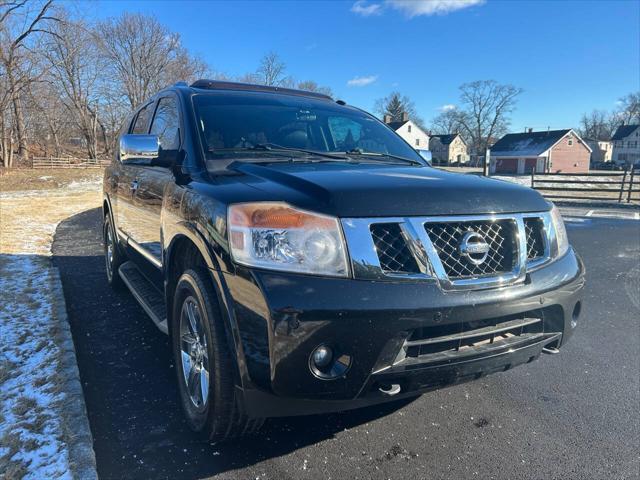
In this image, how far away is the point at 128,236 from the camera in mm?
4172

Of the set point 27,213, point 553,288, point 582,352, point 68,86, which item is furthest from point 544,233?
point 68,86

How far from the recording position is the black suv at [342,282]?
6.09 ft

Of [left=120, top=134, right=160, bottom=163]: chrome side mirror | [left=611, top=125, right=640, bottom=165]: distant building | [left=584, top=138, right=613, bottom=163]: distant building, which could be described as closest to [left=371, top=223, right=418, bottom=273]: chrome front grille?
[left=120, top=134, right=160, bottom=163]: chrome side mirror

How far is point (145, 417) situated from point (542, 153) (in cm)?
6641

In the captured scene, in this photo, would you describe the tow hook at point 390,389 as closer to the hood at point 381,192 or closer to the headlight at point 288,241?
the headlight at point 288,241

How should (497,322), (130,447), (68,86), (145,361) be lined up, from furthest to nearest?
1. (68,86)
2. (145,361)
3. (130,447)
4. (497,322)

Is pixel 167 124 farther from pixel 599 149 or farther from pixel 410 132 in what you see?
pixel 599 149

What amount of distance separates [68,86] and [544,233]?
51.3 meters

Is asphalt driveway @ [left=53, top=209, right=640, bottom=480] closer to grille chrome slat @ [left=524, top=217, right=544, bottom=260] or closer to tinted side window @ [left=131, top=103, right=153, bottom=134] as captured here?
grille chrome slat @ [left=524, top=217, right=544, bottom=260]

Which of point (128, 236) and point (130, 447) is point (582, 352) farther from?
point (128, 236)

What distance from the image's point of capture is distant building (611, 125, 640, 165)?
81688 millimetres

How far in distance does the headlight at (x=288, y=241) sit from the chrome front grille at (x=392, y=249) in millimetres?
168

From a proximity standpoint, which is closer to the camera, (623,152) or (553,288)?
(553,288)

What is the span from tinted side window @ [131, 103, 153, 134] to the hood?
208cm
